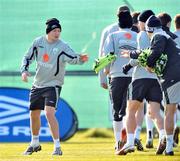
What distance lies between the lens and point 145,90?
14211 mm

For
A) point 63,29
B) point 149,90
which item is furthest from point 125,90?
point 63,29

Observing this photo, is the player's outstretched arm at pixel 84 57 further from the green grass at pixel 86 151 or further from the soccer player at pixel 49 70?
the green grass at pixel 86 151

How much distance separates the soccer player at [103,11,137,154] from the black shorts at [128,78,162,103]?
6.2 inches

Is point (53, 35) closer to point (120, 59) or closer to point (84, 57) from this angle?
point (84, 57)

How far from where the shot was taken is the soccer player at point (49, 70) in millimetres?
14172

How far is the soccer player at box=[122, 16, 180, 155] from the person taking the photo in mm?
12961

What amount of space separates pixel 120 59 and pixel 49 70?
3.25 ft

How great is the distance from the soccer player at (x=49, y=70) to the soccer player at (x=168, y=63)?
1322 mm

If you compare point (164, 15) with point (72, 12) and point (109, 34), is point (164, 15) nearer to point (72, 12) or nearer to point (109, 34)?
point (109, 34)

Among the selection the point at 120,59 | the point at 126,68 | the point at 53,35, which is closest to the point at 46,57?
the point at 53,35

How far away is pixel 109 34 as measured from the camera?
46.9 feet

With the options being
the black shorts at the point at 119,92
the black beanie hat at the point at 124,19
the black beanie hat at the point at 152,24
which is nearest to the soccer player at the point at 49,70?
the black shorts at the point at 119,92

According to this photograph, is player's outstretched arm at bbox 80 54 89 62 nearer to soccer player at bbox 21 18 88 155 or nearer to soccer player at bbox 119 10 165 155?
soccer player at bbox 21 18 88 155

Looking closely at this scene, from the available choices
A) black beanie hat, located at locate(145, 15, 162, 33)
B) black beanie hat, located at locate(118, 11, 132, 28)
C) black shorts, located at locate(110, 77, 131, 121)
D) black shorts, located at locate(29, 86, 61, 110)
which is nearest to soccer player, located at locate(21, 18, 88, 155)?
black shorts, located at locate(29, 86, 61, 110)
